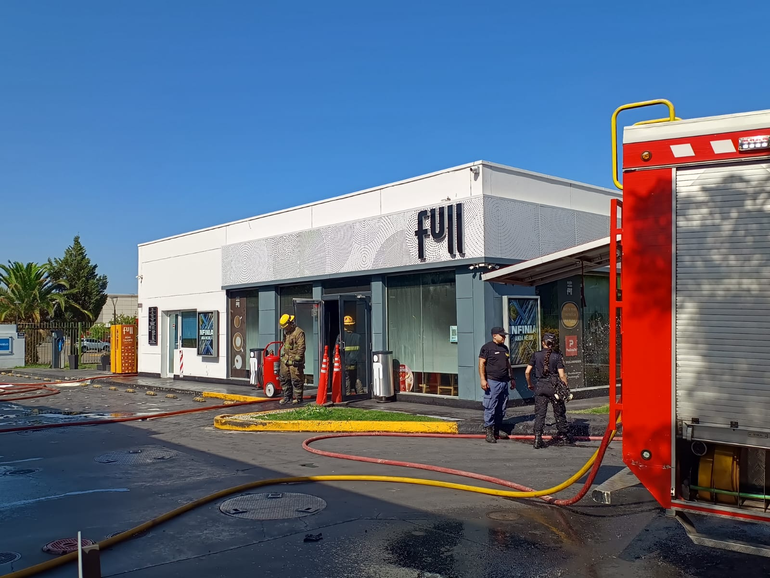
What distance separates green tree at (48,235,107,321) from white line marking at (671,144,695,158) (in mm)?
47929

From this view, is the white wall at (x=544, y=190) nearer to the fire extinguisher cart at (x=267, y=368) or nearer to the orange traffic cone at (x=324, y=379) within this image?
the orange traffic cone at (x=324, y=379)

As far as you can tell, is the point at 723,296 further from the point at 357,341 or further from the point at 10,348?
the point at 10,348

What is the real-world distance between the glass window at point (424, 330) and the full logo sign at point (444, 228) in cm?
76

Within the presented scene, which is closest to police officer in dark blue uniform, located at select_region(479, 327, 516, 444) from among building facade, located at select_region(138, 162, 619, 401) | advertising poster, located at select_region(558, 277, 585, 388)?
building facade, located at select_region(138, 162, 619, 401)

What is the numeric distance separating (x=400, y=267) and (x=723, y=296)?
37.8 feet

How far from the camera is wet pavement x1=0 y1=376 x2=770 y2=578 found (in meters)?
5.51

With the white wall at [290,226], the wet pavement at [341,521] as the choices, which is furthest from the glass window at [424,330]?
the wet pavement at [341,521]

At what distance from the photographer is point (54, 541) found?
6.16 metres

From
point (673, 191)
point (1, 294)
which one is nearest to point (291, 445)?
point (673, 191)

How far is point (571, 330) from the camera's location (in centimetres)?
1656

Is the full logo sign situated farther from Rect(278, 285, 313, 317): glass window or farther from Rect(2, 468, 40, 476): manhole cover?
Rect(2, 468, 40, 476): manhole cover

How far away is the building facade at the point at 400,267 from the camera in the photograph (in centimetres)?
1471

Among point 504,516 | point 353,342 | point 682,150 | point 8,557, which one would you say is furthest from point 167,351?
point 682,150

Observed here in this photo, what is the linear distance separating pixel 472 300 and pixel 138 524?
921 centimetres
